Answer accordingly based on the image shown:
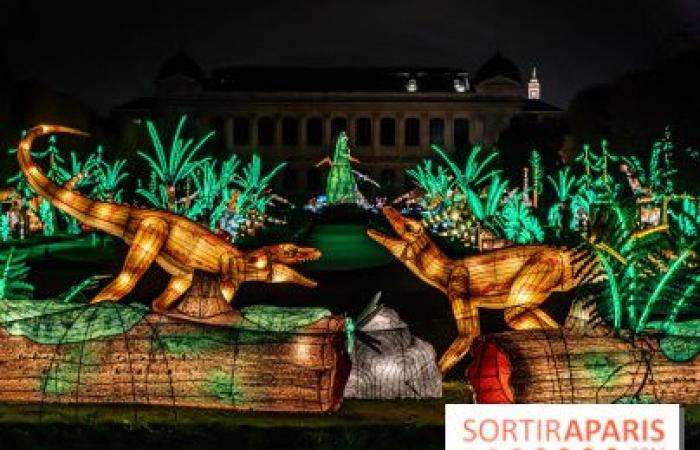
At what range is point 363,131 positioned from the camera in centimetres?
14262

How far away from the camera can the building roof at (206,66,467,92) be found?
139750mm

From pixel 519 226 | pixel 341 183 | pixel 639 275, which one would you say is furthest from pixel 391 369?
pixel 341 183

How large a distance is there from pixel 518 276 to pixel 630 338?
2254 mm

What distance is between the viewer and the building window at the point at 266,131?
14162 centimetres

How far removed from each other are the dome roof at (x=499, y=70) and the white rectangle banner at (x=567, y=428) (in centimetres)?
13358

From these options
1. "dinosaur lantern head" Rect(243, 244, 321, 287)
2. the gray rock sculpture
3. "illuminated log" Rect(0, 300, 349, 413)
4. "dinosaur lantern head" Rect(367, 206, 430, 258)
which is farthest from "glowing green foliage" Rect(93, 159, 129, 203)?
the gray rock sculpture

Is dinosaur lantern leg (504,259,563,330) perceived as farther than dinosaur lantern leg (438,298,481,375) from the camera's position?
Yes

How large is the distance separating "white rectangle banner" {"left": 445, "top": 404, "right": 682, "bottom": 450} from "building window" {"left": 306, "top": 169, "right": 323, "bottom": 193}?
442 ft

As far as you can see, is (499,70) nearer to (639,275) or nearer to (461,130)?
(461,130)

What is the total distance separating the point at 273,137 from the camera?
141750 mm

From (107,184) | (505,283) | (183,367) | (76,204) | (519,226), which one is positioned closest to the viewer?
Result: (183,367)

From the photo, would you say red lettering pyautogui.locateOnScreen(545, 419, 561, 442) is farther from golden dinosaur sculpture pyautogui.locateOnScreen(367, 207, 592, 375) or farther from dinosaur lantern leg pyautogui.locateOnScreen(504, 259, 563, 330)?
dinosaur lantern leg pyautogui.locateOnScreen(504, 259, 563, 330)

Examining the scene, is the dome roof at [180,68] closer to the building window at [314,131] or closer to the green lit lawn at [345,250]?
the building window at [314,131]

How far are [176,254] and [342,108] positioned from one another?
125m
